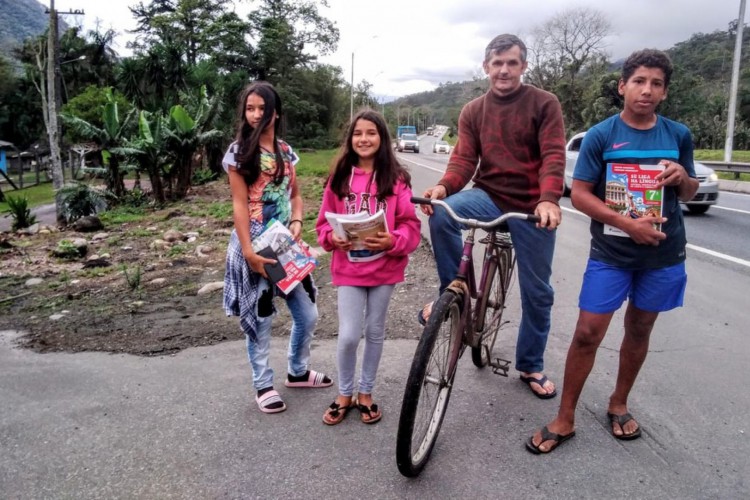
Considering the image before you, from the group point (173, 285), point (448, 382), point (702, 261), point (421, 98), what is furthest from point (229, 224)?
point (421, 98)

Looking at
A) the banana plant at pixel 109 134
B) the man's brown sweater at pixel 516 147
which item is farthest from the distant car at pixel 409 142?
the man's brown sweater at pixel 516 147

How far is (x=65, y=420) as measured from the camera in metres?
3.10

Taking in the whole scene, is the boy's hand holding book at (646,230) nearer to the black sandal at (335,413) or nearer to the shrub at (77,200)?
the black sandal at (335,413)

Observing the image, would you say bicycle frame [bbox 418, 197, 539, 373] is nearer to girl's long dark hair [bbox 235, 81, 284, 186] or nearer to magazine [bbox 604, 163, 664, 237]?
magazine [bbox 604, 163, 664, 237]

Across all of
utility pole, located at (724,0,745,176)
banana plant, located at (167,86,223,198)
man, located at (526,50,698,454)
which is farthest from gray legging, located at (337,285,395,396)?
utility pole, located at (724,0,745,176)

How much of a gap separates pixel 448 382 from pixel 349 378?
0.59m

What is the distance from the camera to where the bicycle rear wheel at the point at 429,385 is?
2.37 m

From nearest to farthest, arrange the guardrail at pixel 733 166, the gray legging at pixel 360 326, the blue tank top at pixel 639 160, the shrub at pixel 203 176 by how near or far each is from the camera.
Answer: the blue tank top at pixel 639 160 → the gray legging at pixel 360 326 → the guardrail at pixel 733 166 → the shrub at pixel 203 176

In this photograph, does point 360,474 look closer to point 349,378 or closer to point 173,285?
point 349,378

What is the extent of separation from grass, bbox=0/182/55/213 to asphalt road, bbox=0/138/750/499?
29644 millimetres

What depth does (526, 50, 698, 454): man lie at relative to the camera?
256cm

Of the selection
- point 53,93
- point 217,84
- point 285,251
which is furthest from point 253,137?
point 217,84

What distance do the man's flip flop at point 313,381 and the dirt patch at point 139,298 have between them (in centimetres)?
91

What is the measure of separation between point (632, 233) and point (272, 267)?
186cm
